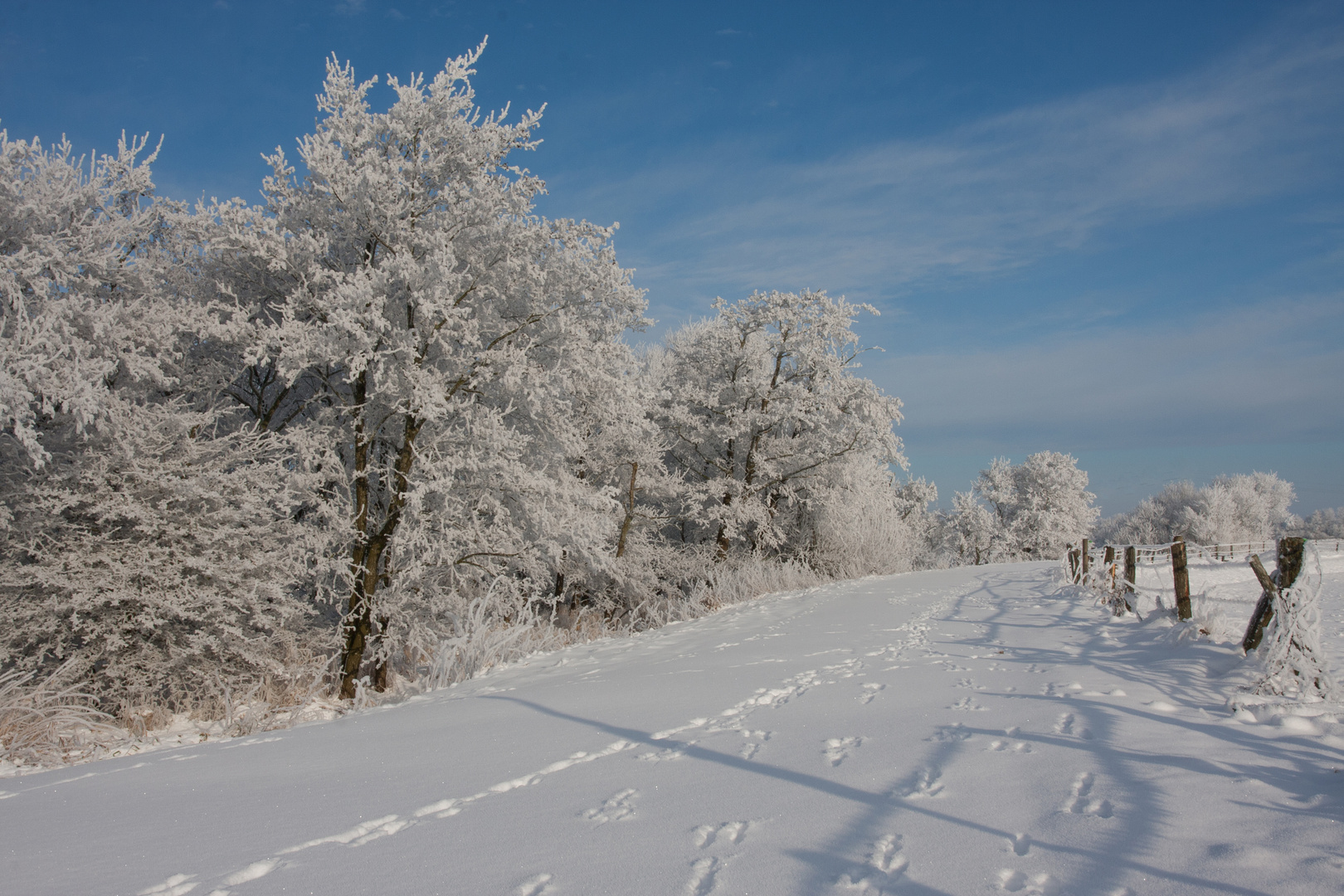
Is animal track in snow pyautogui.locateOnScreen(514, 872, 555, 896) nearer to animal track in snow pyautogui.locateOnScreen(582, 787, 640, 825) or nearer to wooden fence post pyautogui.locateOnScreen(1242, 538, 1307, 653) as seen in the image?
animal track in snow pyautogui.locateOnScreen(582, 787, 640, 825)

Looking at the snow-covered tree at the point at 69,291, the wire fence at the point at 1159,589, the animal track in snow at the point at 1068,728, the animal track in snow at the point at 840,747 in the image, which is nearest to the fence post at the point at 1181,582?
the wire fence at the point at 1159,589

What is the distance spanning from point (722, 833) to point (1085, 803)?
60.2 inches

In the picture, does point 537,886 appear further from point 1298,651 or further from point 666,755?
point 1298,651

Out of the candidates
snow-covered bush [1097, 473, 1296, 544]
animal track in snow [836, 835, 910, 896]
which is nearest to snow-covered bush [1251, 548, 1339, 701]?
animal track in snow [836, 835, 910, 896]

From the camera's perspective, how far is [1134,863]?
2.38 m

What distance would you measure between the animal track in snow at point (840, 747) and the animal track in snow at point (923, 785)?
447 millimetres

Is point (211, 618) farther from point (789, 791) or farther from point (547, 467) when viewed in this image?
point (789, 791)

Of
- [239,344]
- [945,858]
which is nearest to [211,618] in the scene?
[239,344]

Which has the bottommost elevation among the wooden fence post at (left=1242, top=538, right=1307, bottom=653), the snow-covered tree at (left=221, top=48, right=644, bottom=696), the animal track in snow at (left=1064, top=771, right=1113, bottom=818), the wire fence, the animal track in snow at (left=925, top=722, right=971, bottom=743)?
the animal track in snow at (left=925, top=722, right=971, bottom=743)

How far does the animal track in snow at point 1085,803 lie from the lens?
284 cm

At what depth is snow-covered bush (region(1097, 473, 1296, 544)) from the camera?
5544 centimetres

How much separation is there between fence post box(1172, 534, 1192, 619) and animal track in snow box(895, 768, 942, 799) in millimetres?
4981

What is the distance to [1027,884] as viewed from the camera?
91.0 inches

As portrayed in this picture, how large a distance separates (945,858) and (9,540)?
392 inches
